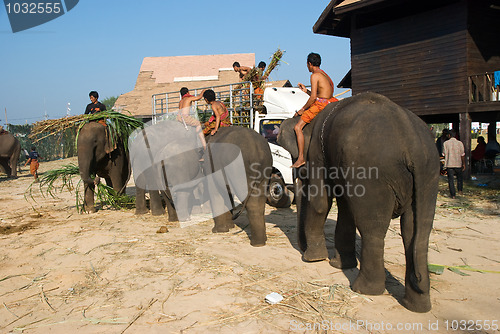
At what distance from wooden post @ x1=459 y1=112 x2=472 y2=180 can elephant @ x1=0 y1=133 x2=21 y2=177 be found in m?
21.3

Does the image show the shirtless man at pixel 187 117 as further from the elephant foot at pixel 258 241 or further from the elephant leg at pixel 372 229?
the elephant leg at pixel 372 229

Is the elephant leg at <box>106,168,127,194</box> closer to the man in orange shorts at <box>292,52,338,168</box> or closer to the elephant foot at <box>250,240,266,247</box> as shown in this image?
the elephant foot at <box>250,240,266,247</box>

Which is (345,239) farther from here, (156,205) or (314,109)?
(156,205)

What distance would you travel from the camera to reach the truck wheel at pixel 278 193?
1008 cm

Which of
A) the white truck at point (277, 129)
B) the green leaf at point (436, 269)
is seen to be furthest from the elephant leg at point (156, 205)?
the green leaf at point (436, 269)

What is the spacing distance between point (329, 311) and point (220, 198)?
11.6 feet

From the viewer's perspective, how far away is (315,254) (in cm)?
571

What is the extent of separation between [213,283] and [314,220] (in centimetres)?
166

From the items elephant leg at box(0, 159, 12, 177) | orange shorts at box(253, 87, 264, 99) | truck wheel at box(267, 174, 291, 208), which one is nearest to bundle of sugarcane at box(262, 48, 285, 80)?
orange shorts at box(253, 87, 264, 99)

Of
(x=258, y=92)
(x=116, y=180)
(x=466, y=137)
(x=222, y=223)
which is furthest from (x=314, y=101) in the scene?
(x=466, y=137)

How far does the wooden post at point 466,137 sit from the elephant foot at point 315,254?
10785mm

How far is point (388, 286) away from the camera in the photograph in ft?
15.7

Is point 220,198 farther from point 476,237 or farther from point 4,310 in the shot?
point 476,237

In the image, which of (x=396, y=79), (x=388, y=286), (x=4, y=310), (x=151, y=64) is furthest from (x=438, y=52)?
(x=151, y=64)
